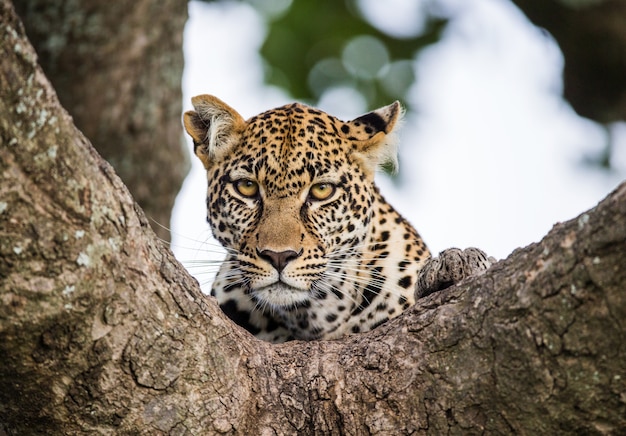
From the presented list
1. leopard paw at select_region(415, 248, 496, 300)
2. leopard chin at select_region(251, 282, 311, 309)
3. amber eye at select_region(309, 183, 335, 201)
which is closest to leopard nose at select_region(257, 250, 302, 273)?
leopard chin at select_region(251, 282, 311, 309)

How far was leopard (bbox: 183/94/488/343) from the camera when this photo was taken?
6.74 metres

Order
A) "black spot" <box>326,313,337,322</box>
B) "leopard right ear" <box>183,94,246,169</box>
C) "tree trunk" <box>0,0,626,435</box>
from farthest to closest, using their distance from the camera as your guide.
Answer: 1. "leopard right ear" <box>183,94,246,169</box>
2. "black spot" <box>326,313,337,322</box>
3. "tree trunk" <box>0,0,626,435</box>

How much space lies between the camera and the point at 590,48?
746 cm

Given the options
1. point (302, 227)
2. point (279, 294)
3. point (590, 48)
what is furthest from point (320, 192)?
point (590, 48)

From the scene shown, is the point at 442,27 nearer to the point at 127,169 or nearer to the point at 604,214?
the point at 127,169

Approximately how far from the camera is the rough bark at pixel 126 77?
841 centimetres

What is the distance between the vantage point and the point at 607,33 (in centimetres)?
729

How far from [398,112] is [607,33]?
1.77 meters

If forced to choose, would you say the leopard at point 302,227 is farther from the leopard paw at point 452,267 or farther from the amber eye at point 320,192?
the leopard paw at point 452,267

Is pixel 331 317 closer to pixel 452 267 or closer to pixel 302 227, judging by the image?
pixel 302 227

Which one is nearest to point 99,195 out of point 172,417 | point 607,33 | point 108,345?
point 108,345

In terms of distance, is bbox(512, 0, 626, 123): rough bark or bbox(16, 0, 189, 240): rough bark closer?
bbox(512, 0, 626, 123): rough bark

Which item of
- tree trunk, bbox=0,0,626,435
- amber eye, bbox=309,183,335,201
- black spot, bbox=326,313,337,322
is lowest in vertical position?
tree trunk, bbox=0,0,626,435

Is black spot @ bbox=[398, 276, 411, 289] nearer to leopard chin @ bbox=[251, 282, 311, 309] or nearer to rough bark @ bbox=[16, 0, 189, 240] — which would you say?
leopard chin @ bbox=[251, 282, 311, 309]
